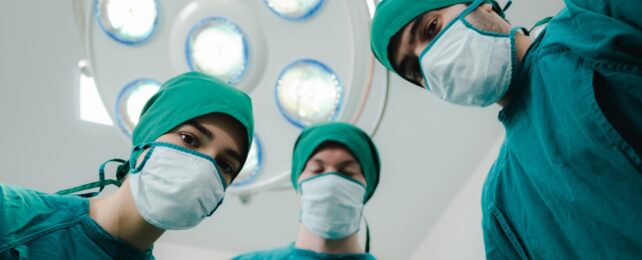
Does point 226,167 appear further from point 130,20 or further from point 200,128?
point 130,20

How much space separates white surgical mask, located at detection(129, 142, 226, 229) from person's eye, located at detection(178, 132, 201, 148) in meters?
0.04

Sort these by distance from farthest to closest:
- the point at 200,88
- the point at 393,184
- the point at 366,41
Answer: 1. the point at 393,184
2. the point at 366,41
3. the point at 200,88

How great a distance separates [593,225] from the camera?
968 mm

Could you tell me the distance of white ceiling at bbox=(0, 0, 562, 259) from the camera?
1.78m

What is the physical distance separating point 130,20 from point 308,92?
0.59m

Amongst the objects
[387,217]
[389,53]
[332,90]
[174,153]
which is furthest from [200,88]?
[387,217]

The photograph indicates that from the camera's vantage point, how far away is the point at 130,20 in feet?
4.79

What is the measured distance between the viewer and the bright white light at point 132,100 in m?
1.48

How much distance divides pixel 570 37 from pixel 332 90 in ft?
2.19

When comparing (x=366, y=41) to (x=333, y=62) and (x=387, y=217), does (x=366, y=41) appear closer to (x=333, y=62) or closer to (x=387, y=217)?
(x=333, y=62)

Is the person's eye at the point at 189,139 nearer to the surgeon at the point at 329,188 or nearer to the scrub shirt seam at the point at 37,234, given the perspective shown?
the scrub shirt seam at the point at 37,234

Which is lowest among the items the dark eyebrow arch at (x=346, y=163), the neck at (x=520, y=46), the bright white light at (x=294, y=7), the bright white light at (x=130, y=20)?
the dark eyebrow arch at (x=346, y=163)

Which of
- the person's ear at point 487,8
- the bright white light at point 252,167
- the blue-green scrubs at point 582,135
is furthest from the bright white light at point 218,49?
the blue-green scrubs at point 582,135

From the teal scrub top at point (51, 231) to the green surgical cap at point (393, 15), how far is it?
849mm
